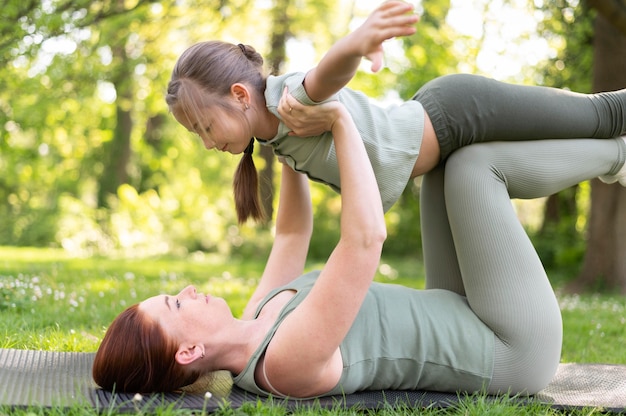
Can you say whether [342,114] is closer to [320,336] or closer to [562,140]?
[320,336]

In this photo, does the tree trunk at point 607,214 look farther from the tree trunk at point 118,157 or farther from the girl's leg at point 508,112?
the tree trunk at point 118,157

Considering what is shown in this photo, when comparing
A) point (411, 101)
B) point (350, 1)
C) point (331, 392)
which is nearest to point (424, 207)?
point (411, 101)

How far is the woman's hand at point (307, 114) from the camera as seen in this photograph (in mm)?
2689

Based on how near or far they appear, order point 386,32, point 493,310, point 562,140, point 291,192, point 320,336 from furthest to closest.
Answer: point 291,192 → point 562,140 → point 493,310 → point 320,336 → point 386,32

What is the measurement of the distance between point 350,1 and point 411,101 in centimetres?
1756

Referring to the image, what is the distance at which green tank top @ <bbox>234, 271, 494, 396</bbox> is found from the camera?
275cm

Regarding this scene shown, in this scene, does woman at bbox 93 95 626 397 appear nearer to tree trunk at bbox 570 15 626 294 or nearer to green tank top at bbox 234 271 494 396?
green tank top at bbox 234 271 494 396

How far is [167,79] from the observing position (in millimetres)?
13797

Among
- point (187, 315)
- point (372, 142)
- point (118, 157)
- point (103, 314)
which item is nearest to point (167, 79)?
point (118, 157)

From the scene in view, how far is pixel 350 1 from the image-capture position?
1989 cm

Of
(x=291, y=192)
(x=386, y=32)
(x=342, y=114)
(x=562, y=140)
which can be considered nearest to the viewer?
(x=386, y=32)

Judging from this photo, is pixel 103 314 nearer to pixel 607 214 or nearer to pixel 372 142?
pixel 372 142

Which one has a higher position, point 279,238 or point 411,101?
point 411,101

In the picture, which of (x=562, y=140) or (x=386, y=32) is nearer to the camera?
(x=386, y=32)
